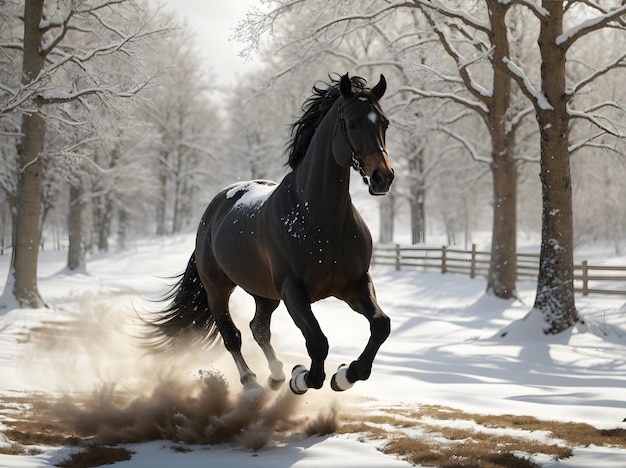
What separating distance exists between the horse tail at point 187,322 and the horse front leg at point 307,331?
2866 millimetres

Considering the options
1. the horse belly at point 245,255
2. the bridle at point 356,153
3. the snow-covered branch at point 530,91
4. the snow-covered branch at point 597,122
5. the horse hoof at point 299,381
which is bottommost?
the horse hoof at point 299,381

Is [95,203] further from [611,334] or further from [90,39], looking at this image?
[611,334]

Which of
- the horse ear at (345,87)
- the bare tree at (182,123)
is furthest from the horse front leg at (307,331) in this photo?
the bare tree at (182,123)

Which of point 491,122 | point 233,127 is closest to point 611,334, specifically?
point 491,122

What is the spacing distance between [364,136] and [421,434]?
2.34 m

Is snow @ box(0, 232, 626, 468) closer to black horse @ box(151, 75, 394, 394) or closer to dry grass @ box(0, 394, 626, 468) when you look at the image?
dry grass @ box(0, 394, 626, 468)

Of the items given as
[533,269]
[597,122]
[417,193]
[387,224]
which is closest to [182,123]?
[387,224]

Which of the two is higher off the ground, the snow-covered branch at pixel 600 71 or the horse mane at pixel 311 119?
the snow-covered branch at pixel 600 71

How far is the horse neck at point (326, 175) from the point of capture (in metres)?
5.26

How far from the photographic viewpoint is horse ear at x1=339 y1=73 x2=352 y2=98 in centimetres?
491

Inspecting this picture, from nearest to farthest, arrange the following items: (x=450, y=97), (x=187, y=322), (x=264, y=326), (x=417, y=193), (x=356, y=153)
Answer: (x=356, y=153) < (x=264, y=326) < (x=187, y=322) < (x=450, y=97) < (x=417, y=193)

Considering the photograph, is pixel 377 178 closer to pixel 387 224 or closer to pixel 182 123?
pixel 387 224

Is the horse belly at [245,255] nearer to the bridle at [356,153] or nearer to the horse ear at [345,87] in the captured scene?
the bridle at [356,153]

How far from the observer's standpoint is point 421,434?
523cm
